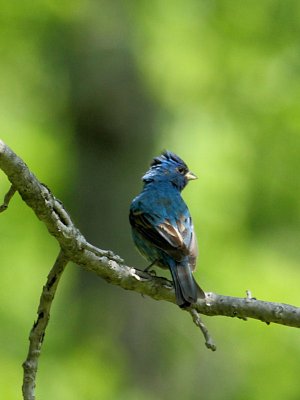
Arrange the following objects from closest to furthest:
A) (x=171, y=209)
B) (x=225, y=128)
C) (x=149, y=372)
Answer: (x=171, y=209) → (x=149, y=372) → (x=225, y=128)

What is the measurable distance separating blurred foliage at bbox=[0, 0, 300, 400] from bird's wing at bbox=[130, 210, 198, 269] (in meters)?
3.14

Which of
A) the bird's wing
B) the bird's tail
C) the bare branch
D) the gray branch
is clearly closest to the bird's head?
the bird's wing

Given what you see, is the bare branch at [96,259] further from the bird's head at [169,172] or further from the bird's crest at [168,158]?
the bird's crest at [168,158]

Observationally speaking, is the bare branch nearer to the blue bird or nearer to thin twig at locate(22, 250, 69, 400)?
thin twig at locate(22, 250, 69, 400)

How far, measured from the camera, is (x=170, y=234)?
6512mm

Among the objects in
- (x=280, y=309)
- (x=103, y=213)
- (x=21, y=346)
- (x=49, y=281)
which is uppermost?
(x=103, y=213)

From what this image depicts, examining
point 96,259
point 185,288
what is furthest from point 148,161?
point 96,259

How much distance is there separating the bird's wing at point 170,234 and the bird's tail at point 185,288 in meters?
0.16

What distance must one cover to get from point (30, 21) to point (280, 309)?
986cm

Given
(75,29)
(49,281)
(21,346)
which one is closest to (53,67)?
(75,29)

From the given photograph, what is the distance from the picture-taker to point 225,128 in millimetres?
15398

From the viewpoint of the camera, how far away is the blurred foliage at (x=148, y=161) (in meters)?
11.5

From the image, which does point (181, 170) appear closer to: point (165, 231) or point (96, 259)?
point (165, 231)

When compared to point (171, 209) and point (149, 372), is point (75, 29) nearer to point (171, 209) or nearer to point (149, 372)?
point (149, 372)
